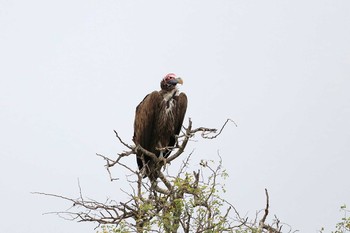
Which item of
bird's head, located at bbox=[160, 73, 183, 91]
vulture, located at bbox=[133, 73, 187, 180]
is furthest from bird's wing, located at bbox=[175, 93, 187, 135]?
bird's head, located at bbox=[160, 73, 183, 91]

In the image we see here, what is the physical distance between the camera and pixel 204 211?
6930 millimetres

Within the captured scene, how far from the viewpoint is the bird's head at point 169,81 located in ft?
35.0

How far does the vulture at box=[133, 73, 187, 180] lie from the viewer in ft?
34.9

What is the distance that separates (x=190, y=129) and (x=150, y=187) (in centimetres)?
109

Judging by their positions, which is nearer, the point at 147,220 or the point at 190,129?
the point at 147,220

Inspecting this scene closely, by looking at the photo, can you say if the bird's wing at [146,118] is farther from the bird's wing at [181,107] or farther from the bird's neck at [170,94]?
the bird's wing at [181,107]

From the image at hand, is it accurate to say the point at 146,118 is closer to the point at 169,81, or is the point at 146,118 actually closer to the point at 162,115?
the point at 162,115

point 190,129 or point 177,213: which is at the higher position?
point 190,129

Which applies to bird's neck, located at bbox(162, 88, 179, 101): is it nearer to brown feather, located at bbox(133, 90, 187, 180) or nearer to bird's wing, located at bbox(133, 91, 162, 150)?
brown feather, located at bbox(133, 90, 187, 180)

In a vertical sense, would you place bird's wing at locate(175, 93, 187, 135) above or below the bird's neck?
below

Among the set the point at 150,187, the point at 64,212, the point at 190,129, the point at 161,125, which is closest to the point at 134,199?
the point at 150,187

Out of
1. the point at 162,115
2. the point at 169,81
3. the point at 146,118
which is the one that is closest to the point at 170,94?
the point at 169,81

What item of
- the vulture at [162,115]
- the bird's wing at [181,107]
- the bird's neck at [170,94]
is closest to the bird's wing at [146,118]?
the vulture at [162,115]

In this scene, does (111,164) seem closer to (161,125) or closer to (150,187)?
(150,187)
